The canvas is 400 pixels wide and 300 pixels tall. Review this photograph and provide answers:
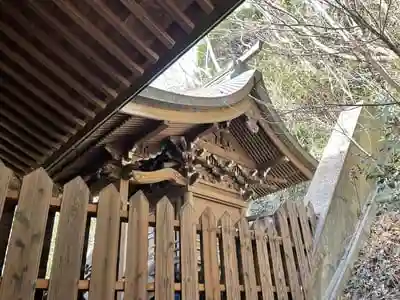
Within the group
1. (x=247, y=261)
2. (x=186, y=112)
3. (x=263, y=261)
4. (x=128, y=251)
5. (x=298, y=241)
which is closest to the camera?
(x=128, y=251)

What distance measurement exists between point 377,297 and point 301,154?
9.49ft

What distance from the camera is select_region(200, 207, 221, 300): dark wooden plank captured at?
9.02 feet

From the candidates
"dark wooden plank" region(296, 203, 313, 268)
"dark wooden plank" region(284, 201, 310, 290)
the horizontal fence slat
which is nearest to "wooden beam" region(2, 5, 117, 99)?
the horizontal fence slat

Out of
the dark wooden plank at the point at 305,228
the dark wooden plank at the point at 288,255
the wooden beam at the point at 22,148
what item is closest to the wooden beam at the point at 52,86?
the wooden beam at the point at 22,148

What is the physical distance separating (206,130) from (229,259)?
2.28 meters

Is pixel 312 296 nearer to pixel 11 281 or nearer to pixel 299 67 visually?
pixel 11 281

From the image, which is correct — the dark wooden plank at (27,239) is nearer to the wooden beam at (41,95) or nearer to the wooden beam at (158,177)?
the wooden beam at (41,95)

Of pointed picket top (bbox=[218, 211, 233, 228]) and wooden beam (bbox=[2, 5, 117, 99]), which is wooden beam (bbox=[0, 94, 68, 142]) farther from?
pointed picket top (bbox=[218, 211, 233, 228])

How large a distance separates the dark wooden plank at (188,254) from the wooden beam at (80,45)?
1083 millimetres

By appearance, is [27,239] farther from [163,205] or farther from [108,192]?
[163,205]

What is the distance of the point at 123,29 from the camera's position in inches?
80.7

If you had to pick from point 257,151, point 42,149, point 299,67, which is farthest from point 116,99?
point 299,67

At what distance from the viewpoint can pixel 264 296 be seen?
3.09 meters

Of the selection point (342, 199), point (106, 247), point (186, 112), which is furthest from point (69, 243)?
point (342, 199)
